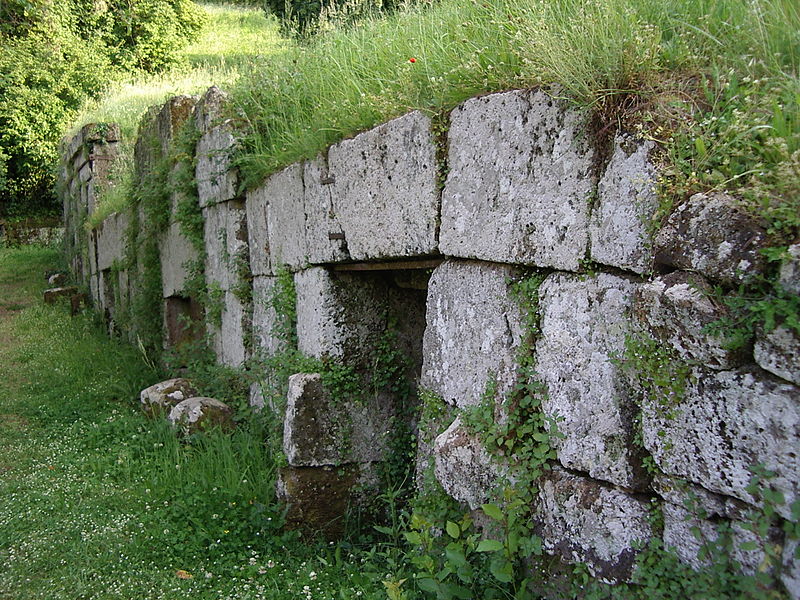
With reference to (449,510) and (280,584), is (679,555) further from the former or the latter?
(280,584)

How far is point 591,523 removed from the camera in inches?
90.0

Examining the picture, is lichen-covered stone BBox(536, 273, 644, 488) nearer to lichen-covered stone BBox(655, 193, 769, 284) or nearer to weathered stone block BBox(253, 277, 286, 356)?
lichen-covered stone BBox(655, 193, 769, 284)

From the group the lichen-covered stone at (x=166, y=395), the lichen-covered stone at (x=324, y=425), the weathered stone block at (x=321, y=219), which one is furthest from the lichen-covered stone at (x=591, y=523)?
the lichen-covered stone at (x=166, y=395)

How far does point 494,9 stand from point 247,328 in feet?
10.2

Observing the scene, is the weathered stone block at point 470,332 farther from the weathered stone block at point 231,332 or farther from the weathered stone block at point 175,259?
the weathered stone block at point 175,259

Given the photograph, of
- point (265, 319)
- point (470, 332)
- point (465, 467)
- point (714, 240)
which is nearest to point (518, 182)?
point (470, 332)

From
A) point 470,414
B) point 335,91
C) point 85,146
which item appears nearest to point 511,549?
point 470,414

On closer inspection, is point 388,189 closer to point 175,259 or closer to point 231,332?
point 231,332

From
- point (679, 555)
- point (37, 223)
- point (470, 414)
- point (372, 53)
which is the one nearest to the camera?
point (679, 555)

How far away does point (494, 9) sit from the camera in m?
3.15

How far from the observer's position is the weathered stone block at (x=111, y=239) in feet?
30.4

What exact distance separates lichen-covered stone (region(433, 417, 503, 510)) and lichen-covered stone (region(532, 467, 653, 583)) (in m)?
0.26

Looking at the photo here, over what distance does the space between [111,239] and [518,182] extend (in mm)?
8616

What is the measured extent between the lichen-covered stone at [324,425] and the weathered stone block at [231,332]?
1293 mm
